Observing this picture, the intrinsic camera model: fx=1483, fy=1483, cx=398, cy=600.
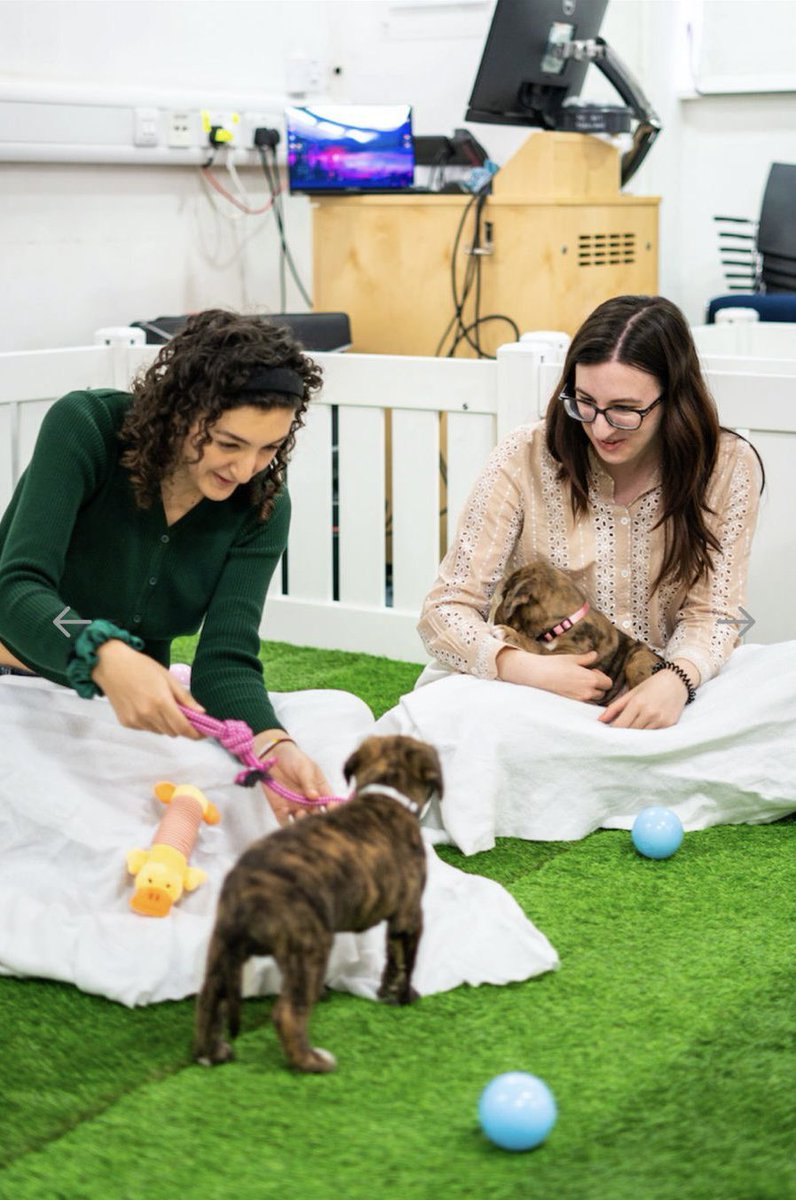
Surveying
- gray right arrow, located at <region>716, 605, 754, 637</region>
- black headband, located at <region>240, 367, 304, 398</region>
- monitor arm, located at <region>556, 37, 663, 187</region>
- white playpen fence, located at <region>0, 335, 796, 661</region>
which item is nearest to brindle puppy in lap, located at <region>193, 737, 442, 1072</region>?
black headband, located at <region>240, 367, 304, 398</region>

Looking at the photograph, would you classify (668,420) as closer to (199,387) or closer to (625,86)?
(199,387)

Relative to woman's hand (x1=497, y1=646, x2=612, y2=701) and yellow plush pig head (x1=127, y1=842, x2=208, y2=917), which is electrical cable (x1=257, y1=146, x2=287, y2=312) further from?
yellow plush pig head (x1=127, y1=842, x2=208, y2=917)

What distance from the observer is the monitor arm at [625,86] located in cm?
424

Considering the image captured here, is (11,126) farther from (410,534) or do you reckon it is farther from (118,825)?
(118,825)

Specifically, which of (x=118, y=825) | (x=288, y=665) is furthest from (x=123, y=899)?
(x=288, y=665)

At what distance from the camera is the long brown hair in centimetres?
243

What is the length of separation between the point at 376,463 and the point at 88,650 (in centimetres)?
171

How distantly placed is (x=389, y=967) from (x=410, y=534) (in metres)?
1.77

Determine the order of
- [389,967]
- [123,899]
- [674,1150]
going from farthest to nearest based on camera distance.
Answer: [123,899] → [389,967] → [674,1150]

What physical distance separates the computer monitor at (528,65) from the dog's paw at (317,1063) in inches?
122

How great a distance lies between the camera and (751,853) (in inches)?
91.7

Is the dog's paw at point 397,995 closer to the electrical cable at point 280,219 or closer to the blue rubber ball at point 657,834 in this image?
the blue rubber ball at point 657,834

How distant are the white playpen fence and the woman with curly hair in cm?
107

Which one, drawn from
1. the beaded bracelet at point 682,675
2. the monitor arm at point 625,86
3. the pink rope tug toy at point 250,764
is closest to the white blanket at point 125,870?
the pink rope tug toy at point 250,764
